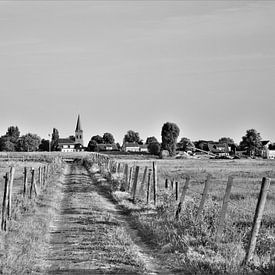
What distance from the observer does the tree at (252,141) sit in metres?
189

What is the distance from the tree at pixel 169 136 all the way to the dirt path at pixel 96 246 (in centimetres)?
14013

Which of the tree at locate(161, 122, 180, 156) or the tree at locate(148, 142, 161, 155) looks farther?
the tree at locate(148, 142, 161, 155)

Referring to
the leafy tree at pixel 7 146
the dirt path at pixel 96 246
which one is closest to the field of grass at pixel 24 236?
the dirt path at pixel 96 246

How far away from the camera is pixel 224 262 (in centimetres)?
1188

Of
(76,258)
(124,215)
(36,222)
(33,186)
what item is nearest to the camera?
(76,258)

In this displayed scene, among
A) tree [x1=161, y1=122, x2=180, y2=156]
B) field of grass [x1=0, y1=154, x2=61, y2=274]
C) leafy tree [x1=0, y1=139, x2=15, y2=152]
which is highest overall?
tree [x1=161, y1=122, x2=180, y2=156]

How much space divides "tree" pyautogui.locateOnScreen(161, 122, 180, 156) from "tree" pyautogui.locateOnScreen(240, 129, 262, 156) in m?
33.5

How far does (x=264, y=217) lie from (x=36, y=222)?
24.7ft

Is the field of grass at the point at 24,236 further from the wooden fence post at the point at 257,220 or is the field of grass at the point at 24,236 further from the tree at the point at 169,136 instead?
the tree at the point at 169,136

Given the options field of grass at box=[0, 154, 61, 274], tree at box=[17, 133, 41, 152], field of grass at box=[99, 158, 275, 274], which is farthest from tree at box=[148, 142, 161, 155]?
field of grass at box=[99, 158, 275, 274]

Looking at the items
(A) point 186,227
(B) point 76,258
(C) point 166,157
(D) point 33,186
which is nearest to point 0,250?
(B) point 76,258

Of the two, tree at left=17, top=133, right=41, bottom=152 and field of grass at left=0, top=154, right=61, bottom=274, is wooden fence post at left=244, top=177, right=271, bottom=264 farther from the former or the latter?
tree at left=17, top=133, right=41, bottom=152

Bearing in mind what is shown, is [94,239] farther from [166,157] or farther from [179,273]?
[166,157]

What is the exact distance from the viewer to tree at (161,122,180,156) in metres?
163
